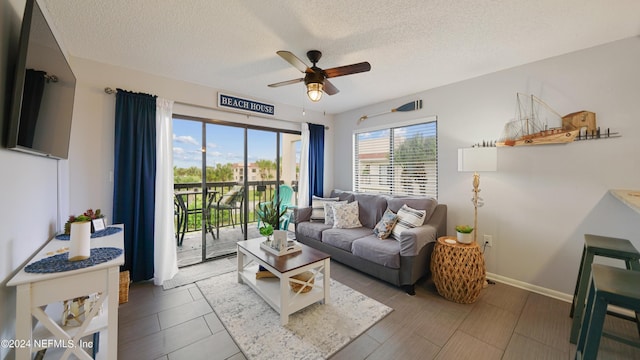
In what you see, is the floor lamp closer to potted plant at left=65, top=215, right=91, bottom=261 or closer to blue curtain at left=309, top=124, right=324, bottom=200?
blue curtain at left=309, top=124, right=324, bottom=200

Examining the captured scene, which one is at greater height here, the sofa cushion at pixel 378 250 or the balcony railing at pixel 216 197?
the balcony railing at pixel 216 197

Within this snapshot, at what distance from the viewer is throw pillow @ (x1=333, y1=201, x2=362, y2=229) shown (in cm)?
348

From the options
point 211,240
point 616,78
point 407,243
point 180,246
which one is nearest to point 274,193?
point 211,240

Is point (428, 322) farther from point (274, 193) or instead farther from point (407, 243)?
point (274, 193)

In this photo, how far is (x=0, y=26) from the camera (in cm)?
109

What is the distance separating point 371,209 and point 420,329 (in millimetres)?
1848

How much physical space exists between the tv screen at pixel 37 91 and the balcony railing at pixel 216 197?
169 centimetres

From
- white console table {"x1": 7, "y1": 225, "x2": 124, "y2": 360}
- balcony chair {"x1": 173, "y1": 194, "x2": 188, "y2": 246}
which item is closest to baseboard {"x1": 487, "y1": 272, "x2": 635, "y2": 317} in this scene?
white console table {"x1": 7, "y1": 225, "x2": 124, "y2": 360}

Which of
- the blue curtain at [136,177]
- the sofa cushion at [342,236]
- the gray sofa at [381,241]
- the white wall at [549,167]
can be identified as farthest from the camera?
the sofa cushion at [342,236]

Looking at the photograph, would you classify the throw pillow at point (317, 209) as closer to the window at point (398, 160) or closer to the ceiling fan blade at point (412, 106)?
the window at point (398, 160)

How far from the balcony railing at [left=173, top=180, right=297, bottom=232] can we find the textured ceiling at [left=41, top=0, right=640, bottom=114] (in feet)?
5.13

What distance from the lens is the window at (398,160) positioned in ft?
11.1

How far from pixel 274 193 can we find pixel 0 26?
3.35 meters

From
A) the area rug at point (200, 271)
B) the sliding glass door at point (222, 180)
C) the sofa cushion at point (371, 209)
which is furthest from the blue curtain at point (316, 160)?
the area rug at point (200, 271)
